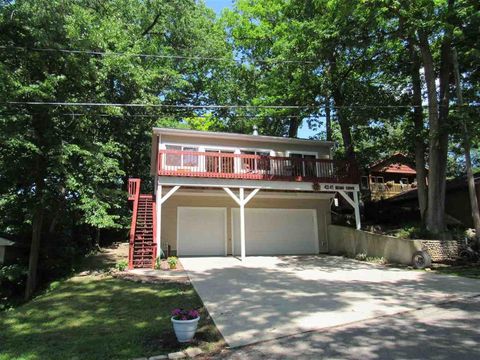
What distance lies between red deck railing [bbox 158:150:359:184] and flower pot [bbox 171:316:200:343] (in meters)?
10.9

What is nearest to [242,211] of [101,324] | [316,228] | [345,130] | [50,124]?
[316,228]

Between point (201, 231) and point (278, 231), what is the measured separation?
3.97 m

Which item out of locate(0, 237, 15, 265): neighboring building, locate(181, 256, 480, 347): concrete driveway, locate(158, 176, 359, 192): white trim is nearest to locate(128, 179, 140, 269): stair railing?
locate(158, 176, 359, 192): white trim

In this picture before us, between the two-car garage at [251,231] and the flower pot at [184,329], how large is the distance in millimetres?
13044

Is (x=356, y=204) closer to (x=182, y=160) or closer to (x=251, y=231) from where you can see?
(x=251, y=231)

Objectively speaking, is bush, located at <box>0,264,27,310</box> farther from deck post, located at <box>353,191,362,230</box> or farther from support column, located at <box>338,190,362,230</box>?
deck post, located at <box>353,191,362,230</box>

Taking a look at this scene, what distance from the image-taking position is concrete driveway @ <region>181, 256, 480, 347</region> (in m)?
6.54

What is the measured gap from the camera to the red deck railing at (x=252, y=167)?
1677 centimetres

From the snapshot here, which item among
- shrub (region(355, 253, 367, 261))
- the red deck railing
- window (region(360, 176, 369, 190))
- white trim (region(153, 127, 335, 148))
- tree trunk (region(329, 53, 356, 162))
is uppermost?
tree trunk (region(329, 53, 356, 162))

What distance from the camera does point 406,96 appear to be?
20.0 metres

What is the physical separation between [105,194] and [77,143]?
6.78ft

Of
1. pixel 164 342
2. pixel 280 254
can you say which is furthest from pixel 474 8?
pixel 164 342

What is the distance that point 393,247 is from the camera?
48.9 feet

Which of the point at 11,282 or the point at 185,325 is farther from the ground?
the point at 185,325
